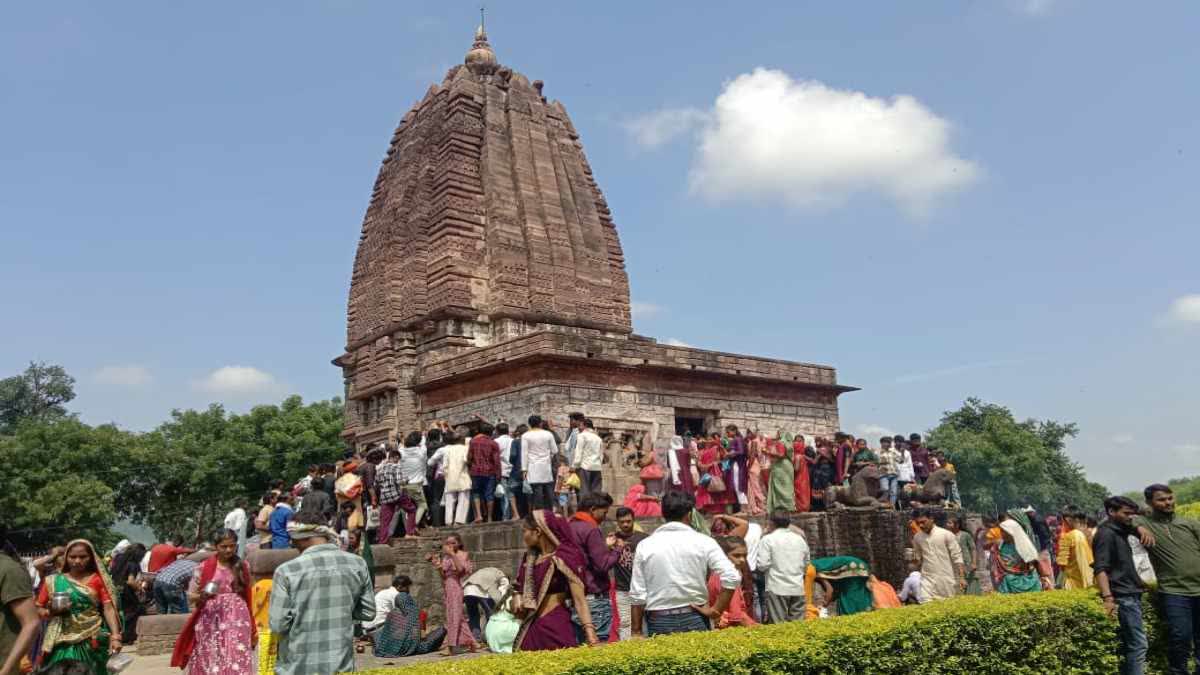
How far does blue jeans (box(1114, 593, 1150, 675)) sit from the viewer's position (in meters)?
5.71

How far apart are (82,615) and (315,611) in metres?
1.48

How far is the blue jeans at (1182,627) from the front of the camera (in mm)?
5613

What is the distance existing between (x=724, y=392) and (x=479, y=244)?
6634 millimetres

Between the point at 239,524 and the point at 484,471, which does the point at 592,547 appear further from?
the point at 239,524

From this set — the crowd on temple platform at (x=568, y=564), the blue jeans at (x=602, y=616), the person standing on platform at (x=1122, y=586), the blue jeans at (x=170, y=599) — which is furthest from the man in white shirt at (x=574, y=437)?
the person standing on platform at (x=1122, y=586)

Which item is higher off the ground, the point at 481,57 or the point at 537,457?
the point at 481,57

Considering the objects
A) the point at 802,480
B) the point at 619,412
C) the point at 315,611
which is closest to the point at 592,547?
the point at 315,611

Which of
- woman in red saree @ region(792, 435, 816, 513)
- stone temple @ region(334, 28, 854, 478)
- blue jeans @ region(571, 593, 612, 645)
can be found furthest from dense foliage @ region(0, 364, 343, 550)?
blue jeans @ region(571, 593, 612, 645)

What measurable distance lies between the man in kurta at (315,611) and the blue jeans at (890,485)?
10.2m

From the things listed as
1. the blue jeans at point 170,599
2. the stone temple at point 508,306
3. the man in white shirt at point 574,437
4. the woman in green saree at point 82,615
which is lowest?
the blue jeans at point 170,599

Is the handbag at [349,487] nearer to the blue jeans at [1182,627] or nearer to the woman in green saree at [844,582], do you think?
the woman in green saree at [844,582]

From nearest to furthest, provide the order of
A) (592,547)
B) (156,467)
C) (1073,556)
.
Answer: (592,547) < (1073,556) < (156,467)

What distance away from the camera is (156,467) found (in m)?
32.2

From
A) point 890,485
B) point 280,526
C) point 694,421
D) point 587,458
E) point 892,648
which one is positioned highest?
point 694,421
